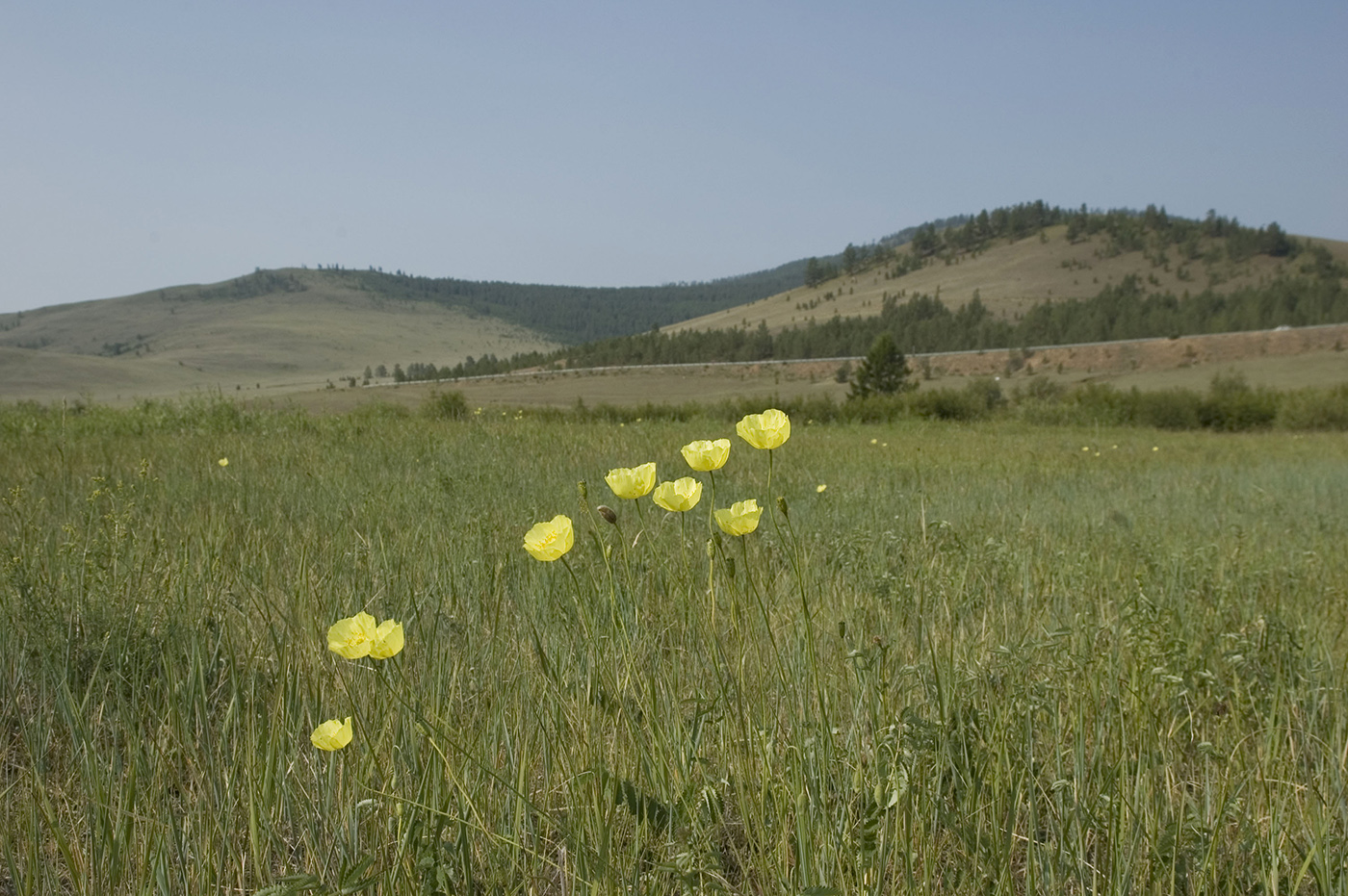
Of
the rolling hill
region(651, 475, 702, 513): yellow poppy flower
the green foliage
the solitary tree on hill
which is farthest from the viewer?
the rolling hill

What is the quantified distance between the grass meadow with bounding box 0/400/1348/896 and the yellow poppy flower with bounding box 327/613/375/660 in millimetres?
63

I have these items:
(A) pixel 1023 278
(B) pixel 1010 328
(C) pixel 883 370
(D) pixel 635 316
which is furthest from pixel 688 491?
(D) pixel 635 316

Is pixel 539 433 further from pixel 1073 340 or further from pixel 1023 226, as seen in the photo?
pixel 1023 226

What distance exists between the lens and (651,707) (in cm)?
104

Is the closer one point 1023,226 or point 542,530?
point 542,530

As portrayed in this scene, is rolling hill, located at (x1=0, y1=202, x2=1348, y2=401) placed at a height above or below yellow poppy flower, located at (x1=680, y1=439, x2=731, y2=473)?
above

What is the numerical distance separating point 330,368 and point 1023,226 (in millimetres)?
84401

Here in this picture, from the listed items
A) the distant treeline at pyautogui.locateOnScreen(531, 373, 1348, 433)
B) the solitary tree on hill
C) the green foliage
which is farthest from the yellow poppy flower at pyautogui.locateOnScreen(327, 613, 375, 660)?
the solitary tree on hill

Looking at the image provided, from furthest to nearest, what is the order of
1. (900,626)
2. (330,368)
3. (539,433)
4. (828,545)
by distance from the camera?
(330,368) → (539,433) → (828,545) → (900,626)

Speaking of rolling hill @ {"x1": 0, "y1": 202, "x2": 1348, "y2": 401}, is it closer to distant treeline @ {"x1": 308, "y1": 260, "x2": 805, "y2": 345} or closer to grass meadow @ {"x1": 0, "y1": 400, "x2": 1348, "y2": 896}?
distant treeline @ {"x1": 308, "y1": 260, "x2": 805, "y2": 345}

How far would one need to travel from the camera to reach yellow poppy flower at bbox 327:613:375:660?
3.17 feet

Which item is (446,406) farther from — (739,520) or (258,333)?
(258,333)

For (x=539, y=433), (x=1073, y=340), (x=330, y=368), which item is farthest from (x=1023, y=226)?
(x=539, y=433)

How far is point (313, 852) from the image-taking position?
1.25m
